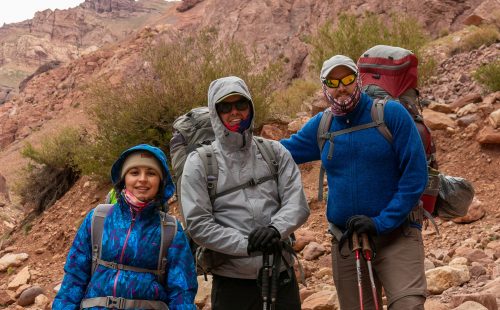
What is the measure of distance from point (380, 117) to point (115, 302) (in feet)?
5.45

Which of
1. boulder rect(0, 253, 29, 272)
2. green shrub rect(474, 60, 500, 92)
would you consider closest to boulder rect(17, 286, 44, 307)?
boulder rect(0, 253, 29, 272)

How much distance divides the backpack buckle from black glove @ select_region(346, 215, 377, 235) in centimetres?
121

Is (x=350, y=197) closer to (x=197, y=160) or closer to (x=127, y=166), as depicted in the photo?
(x=197, y=160)

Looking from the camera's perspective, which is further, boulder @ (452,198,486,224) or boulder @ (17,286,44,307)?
boulder @ (17,286,44,307)

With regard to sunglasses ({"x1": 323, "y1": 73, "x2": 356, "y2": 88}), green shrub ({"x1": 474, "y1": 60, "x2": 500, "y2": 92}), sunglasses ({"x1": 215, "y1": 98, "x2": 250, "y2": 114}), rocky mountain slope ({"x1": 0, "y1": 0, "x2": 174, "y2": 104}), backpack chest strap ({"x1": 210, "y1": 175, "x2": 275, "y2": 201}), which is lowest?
backpack chest strap ({"x1": 210, "y1": 175, "x2": 275, "y2": 201})

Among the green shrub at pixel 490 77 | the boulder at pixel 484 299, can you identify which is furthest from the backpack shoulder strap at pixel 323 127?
the green shrub at pixel 490 77

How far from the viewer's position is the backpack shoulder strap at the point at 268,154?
333 cm

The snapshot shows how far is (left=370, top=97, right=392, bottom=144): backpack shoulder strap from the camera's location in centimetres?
329

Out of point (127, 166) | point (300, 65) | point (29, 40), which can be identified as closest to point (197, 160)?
point (127, 166)

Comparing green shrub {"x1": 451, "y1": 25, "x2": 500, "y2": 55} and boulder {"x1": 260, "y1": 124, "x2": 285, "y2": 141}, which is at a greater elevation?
green shrub {"x1": 451, "y1": 25, "x2": 500, "y2": 55}

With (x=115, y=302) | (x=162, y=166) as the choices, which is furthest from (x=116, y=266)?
(x=162, y=166)

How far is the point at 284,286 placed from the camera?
326 centimetres

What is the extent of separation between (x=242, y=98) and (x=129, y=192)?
0.77 meters

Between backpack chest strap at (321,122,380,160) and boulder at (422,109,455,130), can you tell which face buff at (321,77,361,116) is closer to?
backpack chest strap at (321,122,380,160)
